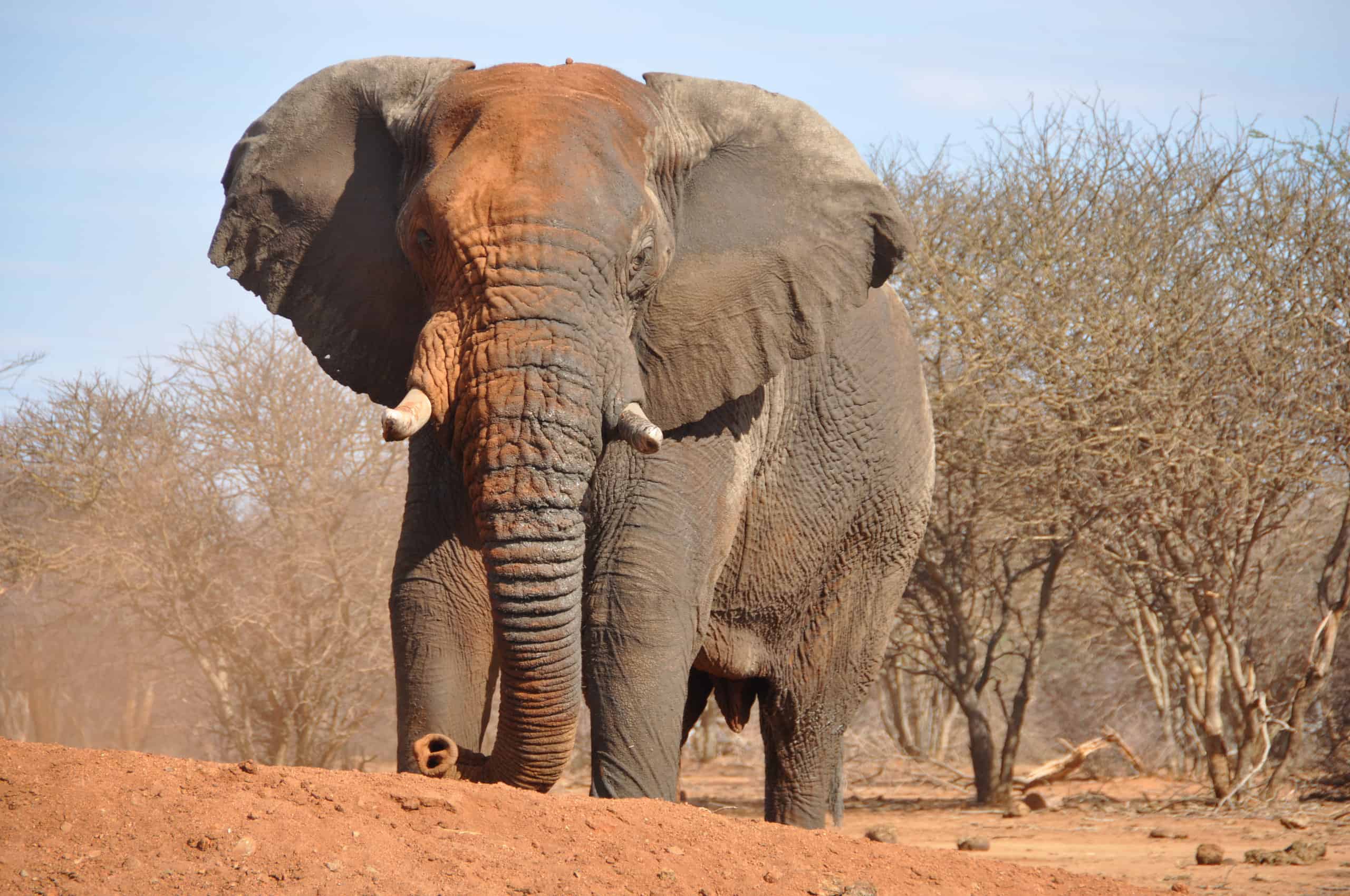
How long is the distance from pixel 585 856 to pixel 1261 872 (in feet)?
15.2

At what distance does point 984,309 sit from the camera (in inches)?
456

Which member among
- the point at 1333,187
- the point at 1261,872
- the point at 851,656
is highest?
the point at 1333,187

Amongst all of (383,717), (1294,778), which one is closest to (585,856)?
(1294,778)

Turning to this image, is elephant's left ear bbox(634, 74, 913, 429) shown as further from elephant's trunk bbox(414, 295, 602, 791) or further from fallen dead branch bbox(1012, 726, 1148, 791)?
fallen dead branch bbox(1012, 726, 1148, 791)

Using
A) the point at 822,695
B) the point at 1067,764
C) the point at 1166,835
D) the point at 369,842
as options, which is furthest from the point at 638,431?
the point at 1067,764

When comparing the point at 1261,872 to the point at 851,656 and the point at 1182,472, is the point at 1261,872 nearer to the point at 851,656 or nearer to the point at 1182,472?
the point at 851,656

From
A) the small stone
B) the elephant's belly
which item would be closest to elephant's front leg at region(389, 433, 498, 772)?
the elephant's belly

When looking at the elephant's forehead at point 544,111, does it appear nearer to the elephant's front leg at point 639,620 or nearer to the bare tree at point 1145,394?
the elephant's front leg at point 639,620

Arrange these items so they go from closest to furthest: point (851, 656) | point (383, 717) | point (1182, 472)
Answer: point (851, 656), point (1182, 472), point (383, 717)

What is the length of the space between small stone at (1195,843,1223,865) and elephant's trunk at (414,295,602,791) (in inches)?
168

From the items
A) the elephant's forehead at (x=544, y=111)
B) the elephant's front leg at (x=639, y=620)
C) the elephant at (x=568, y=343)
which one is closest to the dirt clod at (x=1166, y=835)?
the elephant at (x=568, y=343)

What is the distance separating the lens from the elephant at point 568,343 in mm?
4125

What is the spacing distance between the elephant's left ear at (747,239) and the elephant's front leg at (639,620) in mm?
248

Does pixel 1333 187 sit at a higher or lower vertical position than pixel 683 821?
higher
